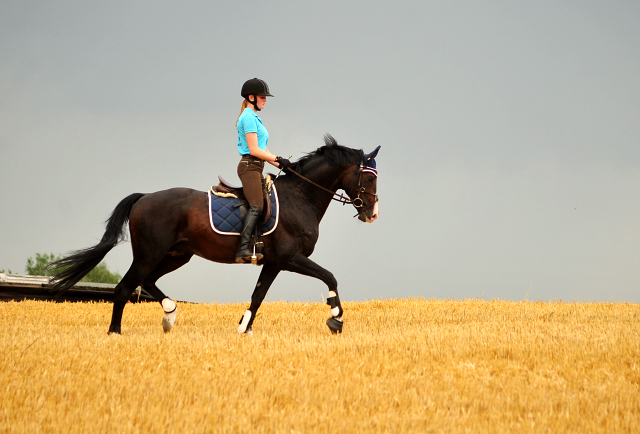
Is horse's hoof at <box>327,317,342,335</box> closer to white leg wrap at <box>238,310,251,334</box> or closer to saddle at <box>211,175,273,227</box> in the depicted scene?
white leg wrap at <box>238,310,251,334</box>

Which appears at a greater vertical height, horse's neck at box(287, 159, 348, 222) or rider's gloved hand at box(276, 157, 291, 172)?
rider's gloved hand at box(276, 157, 291, 172)

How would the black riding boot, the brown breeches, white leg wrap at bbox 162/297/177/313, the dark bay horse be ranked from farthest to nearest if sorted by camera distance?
white leg wrap at bbox 162/297/177/313 → the dark bay horse → the brown breeches → the black riding boot

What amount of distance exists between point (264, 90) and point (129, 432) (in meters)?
6.04

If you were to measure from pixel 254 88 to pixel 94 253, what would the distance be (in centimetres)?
393

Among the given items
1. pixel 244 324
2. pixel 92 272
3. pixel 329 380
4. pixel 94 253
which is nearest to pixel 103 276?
pixel 92 272

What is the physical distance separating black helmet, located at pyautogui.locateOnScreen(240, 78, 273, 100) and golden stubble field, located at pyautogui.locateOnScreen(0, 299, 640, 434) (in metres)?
3.71

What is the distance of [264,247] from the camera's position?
941 centimetres

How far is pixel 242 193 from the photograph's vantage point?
31.7 feet

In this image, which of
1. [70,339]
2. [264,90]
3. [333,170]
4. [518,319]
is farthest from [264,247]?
[518,319]

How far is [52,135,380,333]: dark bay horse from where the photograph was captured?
9.38 meters

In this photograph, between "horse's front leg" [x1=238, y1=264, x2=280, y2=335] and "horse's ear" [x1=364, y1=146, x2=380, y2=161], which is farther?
"horse's ear" [x1=364, y1=146, x2=380, y2=161]

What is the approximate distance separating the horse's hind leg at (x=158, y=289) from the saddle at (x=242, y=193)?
1440 mm

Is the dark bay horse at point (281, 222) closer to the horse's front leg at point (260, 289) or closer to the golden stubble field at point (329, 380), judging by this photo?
the horse's front leg at point (260, 289)

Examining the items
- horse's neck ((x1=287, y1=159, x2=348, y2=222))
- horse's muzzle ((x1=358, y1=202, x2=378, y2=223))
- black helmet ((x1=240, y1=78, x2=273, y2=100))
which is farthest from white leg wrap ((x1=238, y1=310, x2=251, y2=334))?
black helmet ((x1=240, y1=78, x2=273, y2=100))
